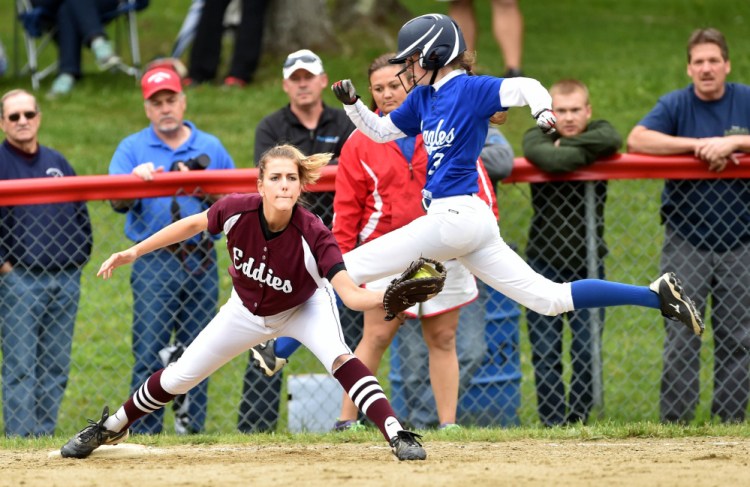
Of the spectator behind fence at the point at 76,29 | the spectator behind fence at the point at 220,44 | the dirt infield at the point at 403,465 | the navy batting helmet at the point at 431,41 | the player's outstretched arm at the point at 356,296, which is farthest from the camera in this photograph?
the spectator behind fence at the point at 76,29

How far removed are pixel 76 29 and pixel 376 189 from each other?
302 inches

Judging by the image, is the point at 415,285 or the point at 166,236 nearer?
the point at 415,285

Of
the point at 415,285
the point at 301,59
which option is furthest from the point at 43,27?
the point at 415,285

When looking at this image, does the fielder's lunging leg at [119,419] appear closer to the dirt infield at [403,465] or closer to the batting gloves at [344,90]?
the dirt infield at [403,465]

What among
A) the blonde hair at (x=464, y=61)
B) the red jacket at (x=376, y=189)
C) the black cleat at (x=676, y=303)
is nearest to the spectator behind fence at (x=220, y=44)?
the red jacket at (x=376, y=189)

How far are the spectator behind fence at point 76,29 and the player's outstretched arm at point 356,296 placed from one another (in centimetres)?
858

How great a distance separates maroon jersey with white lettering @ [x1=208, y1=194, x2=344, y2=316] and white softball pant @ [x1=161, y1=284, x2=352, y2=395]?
0.21 ft

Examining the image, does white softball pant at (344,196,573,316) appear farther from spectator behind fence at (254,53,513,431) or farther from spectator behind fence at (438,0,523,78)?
spectator behind fence at (438,0,523,78)

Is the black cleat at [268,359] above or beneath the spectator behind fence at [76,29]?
beneath

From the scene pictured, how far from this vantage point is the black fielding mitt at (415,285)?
5.83 metres

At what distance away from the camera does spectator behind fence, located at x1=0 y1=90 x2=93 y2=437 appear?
7.90 meters

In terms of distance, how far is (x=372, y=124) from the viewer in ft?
22.8

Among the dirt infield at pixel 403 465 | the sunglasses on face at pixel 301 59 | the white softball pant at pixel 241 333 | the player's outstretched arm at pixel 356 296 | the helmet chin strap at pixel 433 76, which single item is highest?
the sunglasses on face at pixel 301 59

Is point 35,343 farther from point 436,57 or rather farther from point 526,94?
point 526,94
